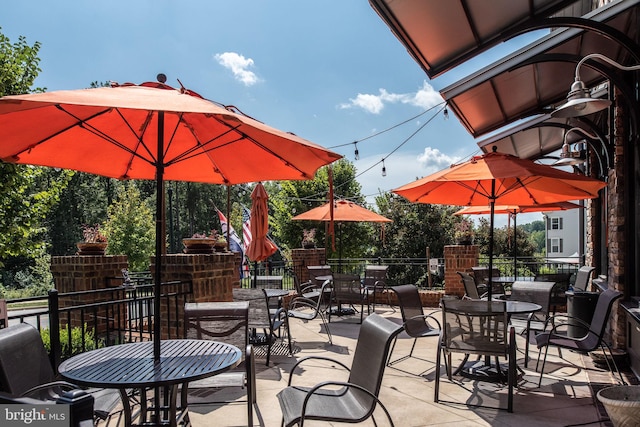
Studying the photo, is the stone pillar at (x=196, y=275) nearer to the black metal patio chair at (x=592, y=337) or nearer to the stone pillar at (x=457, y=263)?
the black metal patio chair at (x=592, y=337)

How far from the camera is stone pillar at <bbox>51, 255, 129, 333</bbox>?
5453 mm

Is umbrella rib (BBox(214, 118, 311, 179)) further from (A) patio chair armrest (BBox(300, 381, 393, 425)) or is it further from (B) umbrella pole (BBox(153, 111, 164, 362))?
(A) patio chair armrest (BBox(300, 381, 393, 425))

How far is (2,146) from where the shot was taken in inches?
110

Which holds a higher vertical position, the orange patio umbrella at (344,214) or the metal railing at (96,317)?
the orange patio umbrella at (344,214)

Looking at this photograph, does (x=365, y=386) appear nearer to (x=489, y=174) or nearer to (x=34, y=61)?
(x=489, y=174)

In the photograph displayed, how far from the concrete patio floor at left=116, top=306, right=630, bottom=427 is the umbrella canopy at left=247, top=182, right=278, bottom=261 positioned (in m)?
1.62

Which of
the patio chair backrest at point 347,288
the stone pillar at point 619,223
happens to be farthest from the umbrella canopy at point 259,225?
the stone pillar at point 619,223

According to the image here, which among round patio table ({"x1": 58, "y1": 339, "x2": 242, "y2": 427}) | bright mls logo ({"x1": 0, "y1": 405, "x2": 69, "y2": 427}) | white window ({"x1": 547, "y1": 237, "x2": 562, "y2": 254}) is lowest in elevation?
white window ({"x1": 547, "y1": 237, "x2": 562, "y2": 254})

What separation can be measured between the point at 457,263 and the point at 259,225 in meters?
4.84

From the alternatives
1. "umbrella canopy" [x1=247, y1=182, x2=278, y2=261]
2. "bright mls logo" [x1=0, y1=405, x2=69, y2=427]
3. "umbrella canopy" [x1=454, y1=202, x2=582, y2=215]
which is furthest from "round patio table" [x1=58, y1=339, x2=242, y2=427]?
"umbrella canopy" [x1=454, y1=202, x2=582, y2=215]

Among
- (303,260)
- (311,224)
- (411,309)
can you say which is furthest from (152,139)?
(311,224)

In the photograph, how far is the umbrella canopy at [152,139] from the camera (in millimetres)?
2186

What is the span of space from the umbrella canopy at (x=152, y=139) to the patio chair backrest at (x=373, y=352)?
1120 millimetres

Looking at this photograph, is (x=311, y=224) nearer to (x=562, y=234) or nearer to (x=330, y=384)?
(x=330, y=384)
